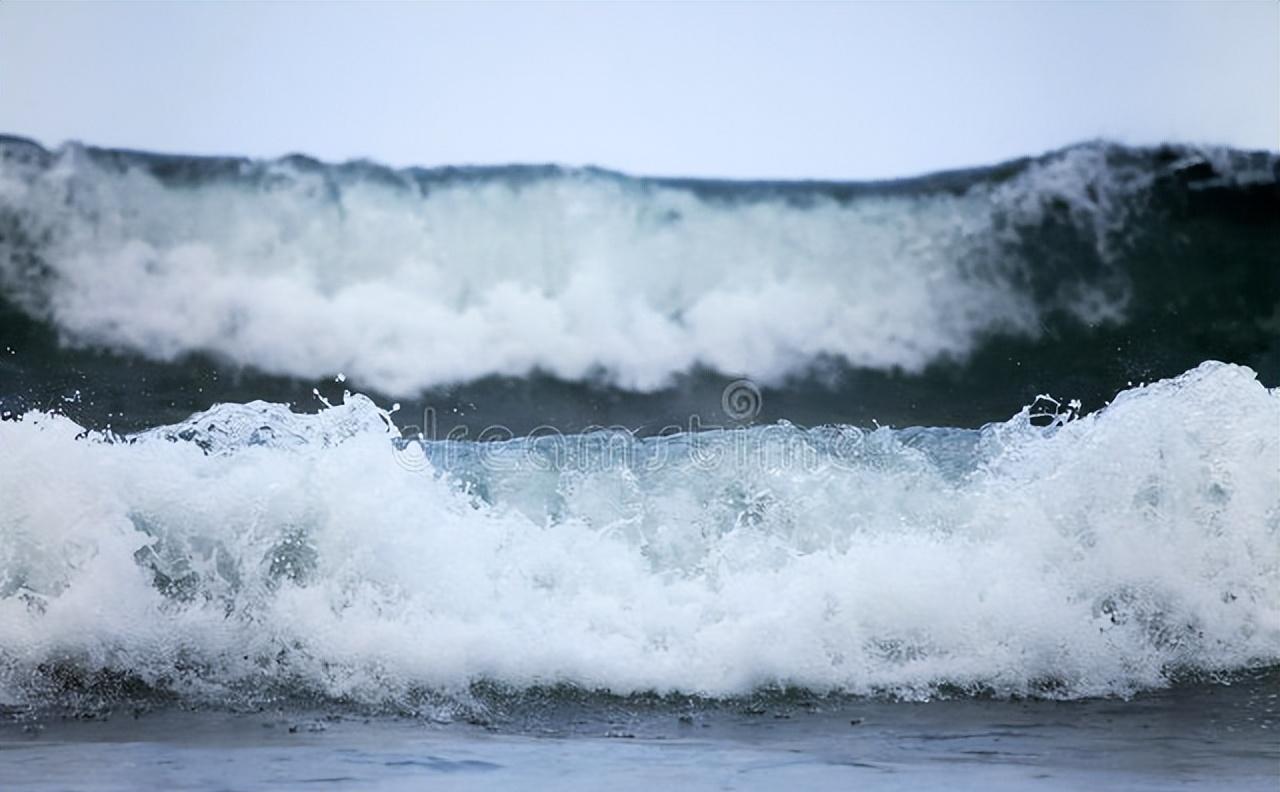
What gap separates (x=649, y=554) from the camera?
10.6 ft

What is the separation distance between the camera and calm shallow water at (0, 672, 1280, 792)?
2137 millimetres

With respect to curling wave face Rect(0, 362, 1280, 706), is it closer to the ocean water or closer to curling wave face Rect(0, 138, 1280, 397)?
the ocean water

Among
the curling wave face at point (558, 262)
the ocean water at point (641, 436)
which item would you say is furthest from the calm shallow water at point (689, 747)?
the curling wave face at point (558, 262)

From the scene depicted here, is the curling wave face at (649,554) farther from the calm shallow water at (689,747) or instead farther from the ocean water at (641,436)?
the calm shallow water at (689,747)

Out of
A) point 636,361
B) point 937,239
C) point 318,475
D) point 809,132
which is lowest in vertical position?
point 318,475

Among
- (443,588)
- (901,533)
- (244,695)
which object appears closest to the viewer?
(244,695)

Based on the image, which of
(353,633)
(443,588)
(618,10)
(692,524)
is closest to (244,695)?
(353,633)

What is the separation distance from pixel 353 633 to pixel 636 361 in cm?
91

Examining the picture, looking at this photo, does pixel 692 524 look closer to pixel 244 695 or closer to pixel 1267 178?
pixel 244 695

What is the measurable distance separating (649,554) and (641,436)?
28cm

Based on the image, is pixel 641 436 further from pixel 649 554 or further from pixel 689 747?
pixel 689 747

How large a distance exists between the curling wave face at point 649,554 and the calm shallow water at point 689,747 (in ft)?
0.50

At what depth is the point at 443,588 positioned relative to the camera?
119 inches

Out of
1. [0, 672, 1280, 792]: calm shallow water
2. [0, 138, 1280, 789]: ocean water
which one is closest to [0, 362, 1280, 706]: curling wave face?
[0, 138, 1280, 789]: ocean water
